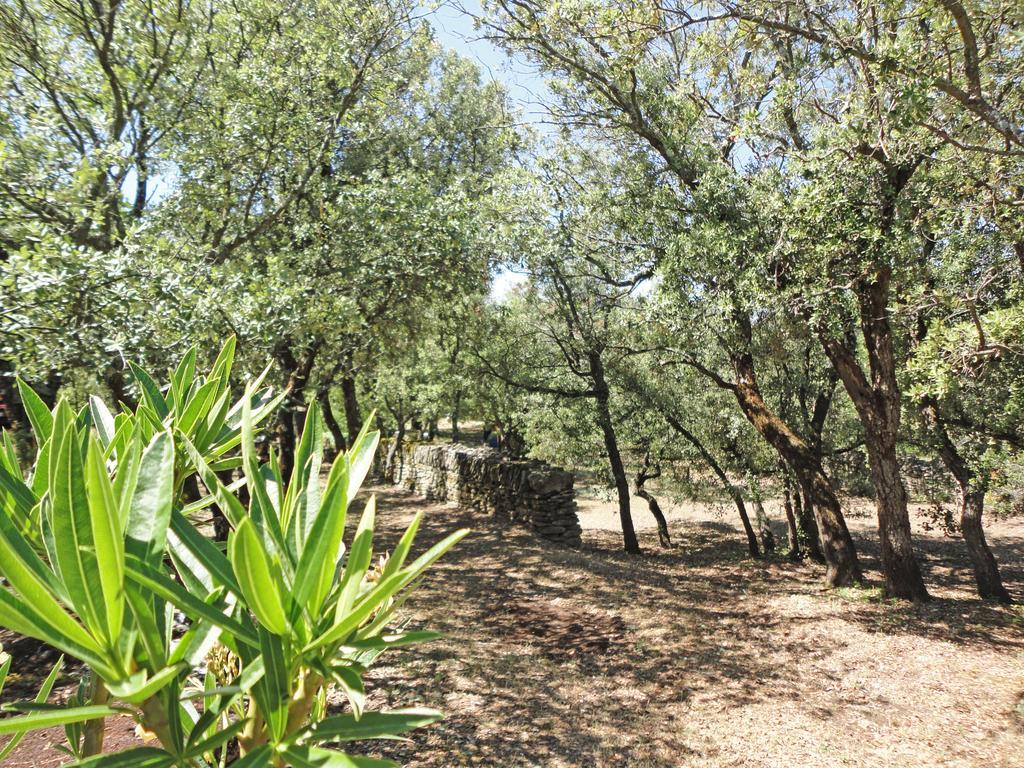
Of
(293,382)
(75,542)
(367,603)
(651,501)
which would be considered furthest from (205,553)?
(651,501)

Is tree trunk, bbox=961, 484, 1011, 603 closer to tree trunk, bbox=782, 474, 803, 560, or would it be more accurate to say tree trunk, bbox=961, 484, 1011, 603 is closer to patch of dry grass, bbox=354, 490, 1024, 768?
patch of dry grass, bbox=354, 490, 1024, 768

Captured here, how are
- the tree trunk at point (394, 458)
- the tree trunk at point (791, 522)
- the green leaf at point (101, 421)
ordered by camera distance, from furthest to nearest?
1. the tree trunk at point (394, 458)
2. the tree trunk at point (791, 522)
3. the green leaf at point (101, 421)

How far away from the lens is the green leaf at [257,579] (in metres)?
0.72

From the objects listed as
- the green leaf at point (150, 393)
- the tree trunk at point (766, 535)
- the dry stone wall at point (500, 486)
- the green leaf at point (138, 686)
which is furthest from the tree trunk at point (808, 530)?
the green leaf at point (138, 686)

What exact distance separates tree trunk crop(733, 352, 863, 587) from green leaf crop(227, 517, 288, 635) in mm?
8956

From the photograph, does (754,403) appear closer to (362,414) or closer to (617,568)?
(617,568)

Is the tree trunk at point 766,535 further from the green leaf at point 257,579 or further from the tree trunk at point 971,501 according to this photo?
the green leaf at point 257,579

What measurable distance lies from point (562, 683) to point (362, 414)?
17.3m

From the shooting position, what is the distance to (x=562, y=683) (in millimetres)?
5965

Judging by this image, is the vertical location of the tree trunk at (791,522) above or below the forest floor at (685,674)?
above

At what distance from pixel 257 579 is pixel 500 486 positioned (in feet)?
45.2

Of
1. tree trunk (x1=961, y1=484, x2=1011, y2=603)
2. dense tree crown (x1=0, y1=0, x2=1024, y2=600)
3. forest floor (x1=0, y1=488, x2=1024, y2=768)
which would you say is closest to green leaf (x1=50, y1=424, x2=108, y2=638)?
forest floor (x1=0, y1=488, x2=1024, y2=768)

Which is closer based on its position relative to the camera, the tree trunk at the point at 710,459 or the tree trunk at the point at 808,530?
the tree trunk at the point at 808,530

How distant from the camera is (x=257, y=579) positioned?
2.48ft
